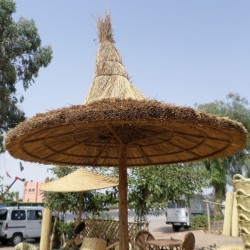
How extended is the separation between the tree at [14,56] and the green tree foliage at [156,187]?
25.9 ft

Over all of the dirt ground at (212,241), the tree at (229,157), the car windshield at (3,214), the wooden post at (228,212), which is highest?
the tree at (229,157)

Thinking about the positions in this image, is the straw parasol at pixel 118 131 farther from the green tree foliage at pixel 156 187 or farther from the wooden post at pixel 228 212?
the green tree foliage at pixel 156 187

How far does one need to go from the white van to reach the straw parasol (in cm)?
1071

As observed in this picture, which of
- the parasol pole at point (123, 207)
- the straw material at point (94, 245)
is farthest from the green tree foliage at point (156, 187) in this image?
the parasol pole at point (123, 207)

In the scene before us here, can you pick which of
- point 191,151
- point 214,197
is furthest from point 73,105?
point 214,197

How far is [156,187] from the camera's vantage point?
933cm

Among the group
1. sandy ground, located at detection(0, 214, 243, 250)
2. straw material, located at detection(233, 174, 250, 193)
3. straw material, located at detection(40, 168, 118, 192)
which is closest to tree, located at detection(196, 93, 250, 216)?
sandy ground, located at detection(0, 214, 243, 250)

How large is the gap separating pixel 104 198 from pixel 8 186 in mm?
5219

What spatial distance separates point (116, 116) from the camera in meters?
2.74

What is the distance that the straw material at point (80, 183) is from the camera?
8.96 metres

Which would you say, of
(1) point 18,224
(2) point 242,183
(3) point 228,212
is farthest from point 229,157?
(2) point 242,183

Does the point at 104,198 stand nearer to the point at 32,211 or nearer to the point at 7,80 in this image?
the point at 32,211

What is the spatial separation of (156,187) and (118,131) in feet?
17.4

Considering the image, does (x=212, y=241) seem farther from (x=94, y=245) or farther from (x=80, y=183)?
(x=94, y=245)
